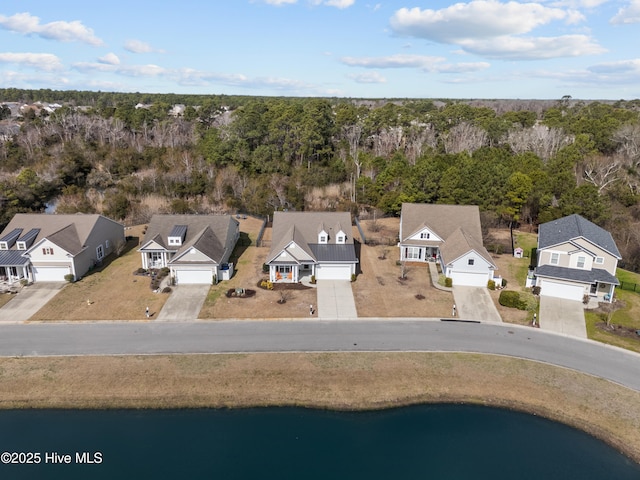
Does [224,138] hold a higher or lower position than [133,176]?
higher

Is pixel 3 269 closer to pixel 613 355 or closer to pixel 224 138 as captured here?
pixel 224 138

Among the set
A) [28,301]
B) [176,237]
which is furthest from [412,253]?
[28,301]

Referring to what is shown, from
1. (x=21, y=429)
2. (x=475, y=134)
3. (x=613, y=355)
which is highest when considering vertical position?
(x=475, y=134)

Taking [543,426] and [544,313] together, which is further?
[544,313]

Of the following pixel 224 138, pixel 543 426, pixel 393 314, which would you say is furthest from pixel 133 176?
pixel 543 426

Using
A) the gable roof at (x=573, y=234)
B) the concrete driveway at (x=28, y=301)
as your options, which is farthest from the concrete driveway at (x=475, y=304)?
the concrete driveway at (x=28, y=301)

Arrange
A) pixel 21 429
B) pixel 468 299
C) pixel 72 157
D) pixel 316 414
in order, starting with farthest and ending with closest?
pixel 72 157
pixel 468 299
pixel 316 414
pixel 21 429

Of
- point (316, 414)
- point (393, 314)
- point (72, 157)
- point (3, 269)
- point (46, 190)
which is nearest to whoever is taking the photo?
point (316, 414)
